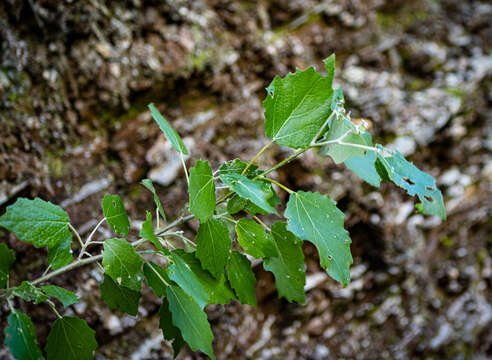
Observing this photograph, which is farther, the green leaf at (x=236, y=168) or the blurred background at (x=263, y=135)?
the blurred background at (x=263, y=135)

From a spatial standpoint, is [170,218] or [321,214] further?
[170,218]

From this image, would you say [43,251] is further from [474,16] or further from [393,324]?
[474,16]

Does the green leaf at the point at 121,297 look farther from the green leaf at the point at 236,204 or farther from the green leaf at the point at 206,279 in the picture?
the green leaf at the point at 236,204

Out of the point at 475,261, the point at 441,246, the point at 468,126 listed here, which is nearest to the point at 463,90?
the point at 468,126

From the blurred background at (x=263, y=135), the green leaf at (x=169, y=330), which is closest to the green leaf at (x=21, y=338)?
the green leaf at (x=169, y=330)

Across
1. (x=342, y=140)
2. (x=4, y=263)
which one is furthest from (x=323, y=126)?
(x=4, y=263)

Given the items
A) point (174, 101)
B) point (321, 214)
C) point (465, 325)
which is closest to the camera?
point (321, 214)
